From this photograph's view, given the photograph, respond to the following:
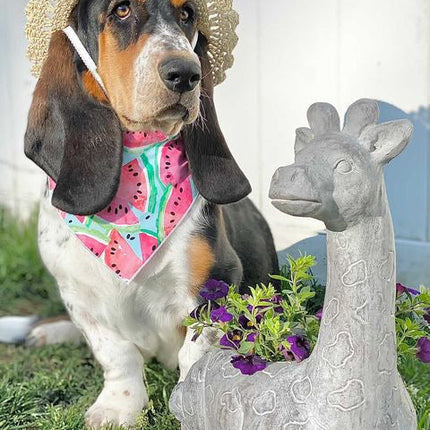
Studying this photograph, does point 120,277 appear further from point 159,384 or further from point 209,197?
point 159,384

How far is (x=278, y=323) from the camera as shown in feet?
7.64

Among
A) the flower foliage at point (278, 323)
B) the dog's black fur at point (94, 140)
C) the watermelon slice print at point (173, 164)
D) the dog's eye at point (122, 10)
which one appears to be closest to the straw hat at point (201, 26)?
the dog's black fur at point (94, 140)

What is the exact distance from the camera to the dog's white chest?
2848mm

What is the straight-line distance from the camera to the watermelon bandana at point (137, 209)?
2812 mm

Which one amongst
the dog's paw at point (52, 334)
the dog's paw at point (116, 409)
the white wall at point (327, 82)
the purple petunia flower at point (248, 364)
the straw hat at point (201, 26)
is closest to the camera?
the purple petunia flower at point (248, 364)

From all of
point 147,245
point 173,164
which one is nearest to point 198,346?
point 147,245

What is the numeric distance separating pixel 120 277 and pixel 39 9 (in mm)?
866

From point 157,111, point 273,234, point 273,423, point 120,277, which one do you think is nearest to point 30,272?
point 273,234

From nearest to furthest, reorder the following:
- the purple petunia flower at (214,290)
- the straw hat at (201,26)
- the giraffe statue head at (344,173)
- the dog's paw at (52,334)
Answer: the giraffe statue head at (344,173) < the purple petunia flower at (214,290) < the straw hat at (201,26) < the dog's paw at (52,334)

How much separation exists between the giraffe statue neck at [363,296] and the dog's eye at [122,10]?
38.1 inches

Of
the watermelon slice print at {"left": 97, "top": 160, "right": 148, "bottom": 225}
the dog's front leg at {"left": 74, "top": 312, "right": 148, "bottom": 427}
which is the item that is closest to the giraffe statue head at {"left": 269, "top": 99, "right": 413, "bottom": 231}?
the watermelon slice print at {"left": 97, "top": 160, "right": 148, "bottom": 225}

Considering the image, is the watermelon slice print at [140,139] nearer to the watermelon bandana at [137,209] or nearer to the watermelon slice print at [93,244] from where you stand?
the watermelon bandana at [137,209]

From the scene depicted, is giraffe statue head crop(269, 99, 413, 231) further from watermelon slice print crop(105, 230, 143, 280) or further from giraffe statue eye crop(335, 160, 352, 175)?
watermelon slice print crop(105, 230, 143, 280)

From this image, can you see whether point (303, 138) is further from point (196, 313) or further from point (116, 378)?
point (116, 378)
